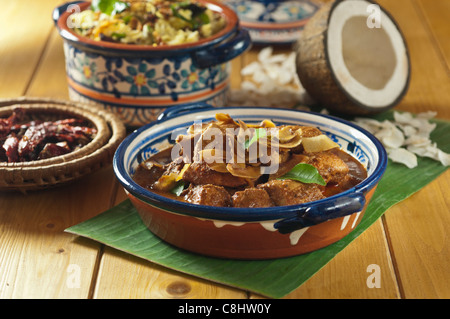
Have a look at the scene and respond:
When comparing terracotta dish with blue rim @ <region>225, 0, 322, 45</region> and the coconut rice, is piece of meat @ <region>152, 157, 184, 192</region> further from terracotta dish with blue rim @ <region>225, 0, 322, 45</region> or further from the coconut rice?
terracotta dish with blue rim @ <region>225, 0, 322, 45</region>

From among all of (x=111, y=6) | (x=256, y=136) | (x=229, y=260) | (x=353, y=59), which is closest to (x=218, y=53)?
(x=111, y=6)

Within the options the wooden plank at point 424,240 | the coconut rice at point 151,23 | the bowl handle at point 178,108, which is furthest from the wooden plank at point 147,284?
the coconut rice at point 151,23

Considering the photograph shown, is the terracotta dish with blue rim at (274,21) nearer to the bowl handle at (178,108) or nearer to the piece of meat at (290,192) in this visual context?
the bowl handle at (178,108)

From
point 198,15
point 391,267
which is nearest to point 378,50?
point 198,15

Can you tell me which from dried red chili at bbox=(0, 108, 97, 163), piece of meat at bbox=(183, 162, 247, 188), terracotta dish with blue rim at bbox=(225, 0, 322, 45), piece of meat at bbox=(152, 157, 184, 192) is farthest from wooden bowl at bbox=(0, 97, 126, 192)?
terracotta dish with blue rim at bbox=(225, 0, 322, 45)

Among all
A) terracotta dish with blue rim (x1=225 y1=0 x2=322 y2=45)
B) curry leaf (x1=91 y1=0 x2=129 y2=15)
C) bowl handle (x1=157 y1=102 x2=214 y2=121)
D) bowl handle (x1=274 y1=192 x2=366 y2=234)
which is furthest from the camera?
terracotta dish with blue rim (x1=225 y1=0 x2=322 y2=45)
